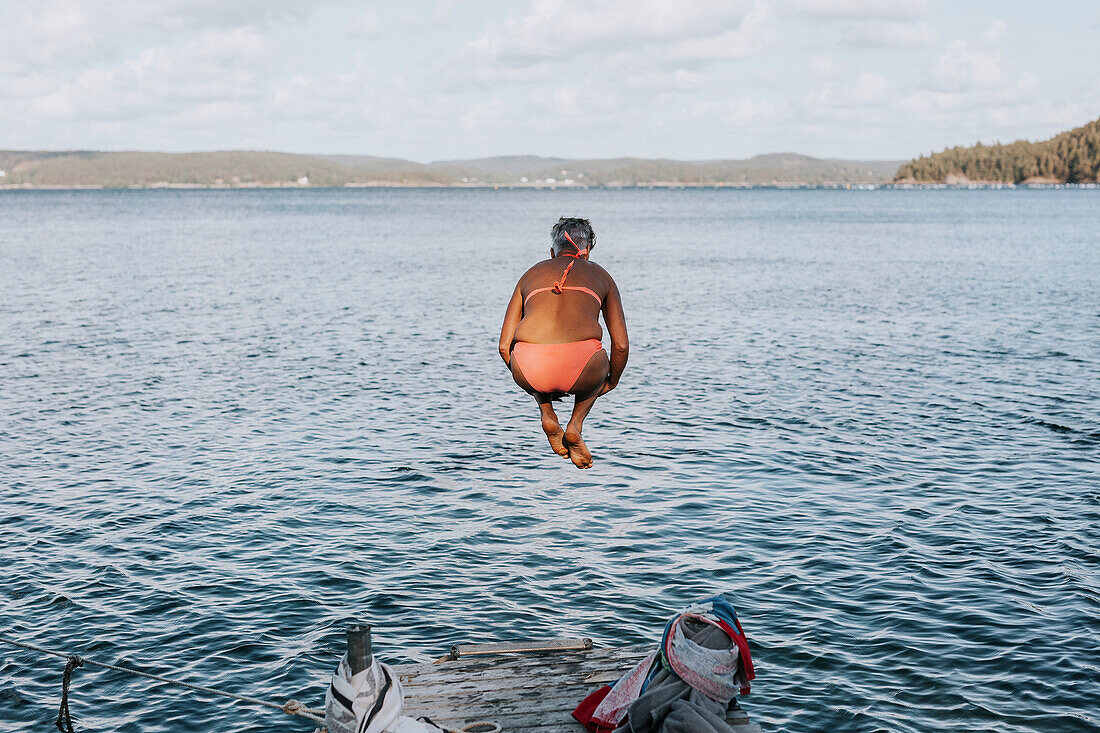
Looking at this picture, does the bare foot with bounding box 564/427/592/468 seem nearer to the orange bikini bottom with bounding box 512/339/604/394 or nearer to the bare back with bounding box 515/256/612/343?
the orange bikini bottom with bounding box 512/339/604/394

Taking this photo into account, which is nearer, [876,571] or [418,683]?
[418,683]

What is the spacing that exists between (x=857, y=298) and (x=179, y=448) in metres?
45.5

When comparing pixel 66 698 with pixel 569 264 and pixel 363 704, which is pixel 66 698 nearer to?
pixel 363 704

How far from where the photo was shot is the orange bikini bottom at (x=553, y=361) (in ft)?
30.3

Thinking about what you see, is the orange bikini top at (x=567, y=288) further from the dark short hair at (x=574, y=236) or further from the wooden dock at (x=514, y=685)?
the wooden dock at (x=514, y=685)

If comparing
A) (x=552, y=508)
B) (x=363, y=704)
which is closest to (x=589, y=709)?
(x=363, y=704)

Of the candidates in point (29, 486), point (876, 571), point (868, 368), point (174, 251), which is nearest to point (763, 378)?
point (868, 368)

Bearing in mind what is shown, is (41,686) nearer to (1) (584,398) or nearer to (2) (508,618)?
(2) (508,618)

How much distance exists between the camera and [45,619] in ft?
53.1

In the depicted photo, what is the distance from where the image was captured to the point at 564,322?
364 inches

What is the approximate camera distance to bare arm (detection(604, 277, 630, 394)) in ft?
30.6

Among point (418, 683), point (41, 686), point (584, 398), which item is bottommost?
point (41, 686)

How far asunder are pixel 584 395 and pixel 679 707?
3099mm

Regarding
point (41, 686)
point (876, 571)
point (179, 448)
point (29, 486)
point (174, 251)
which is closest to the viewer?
point (41, 686)
